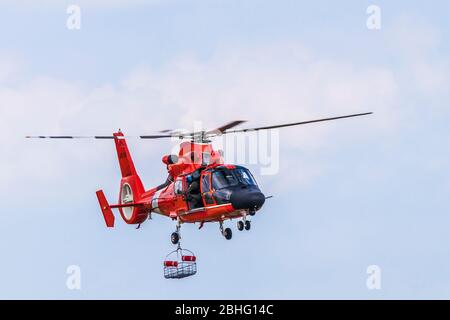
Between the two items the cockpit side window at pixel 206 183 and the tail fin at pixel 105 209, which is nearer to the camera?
the cockpit side window at pixel 206 183

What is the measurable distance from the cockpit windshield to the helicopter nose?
1.36m

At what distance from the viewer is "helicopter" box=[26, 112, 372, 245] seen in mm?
59344

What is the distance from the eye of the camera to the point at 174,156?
6406 cm

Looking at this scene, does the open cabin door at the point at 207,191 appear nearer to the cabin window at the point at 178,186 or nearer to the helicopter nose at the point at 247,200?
the helicopter nose at the point at 247,200

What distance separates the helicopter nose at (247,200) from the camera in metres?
58.5

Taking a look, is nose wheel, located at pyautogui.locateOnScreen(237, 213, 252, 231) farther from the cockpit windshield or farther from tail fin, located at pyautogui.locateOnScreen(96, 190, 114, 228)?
tail fin, located at pyautogui.locateOnScreen(96, 190, 114, 228)

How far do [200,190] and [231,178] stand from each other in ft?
7.28

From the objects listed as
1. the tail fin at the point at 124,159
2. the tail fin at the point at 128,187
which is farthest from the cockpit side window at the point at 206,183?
the tail fin at the point at 124,159
